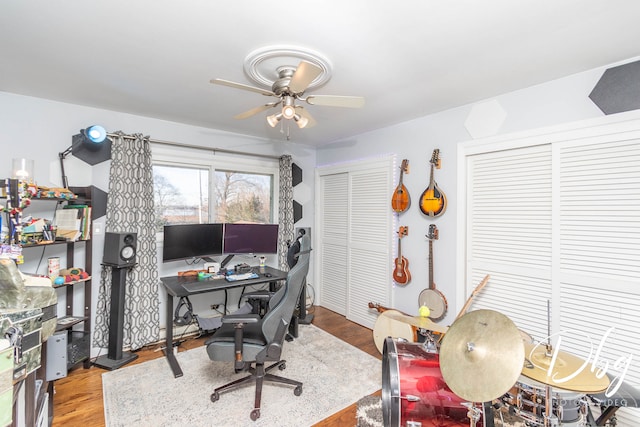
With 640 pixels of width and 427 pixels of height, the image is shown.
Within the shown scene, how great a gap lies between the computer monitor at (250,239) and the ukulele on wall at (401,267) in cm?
146

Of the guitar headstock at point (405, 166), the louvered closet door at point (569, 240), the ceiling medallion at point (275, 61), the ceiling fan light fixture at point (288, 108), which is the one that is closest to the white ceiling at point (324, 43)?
the ceiling medallion at point (275, 61)

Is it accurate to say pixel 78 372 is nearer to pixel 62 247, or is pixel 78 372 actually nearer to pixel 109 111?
pixel 62 247

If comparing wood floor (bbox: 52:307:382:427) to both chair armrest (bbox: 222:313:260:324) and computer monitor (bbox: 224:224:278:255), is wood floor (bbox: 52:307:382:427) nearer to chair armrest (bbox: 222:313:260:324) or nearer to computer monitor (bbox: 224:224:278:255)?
chair armrest (bbox: 222:313:260:324)

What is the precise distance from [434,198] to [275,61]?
1.88m

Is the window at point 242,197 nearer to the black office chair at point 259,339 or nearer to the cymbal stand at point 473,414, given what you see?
the black office chair at point 259,339

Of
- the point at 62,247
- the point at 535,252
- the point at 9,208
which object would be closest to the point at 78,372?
the point at 62,247

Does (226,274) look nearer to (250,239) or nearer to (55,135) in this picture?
(250,239)

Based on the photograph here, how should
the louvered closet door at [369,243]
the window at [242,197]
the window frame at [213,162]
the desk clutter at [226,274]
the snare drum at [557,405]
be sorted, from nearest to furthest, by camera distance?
the snare drum at [557,405] → the desk clutter at [226,274] → the window frame at [213,162] → the louvered closet door at [369,243] → the window at [242,197]

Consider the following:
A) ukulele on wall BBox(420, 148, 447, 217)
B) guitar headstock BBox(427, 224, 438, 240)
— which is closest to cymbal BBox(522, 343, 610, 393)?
guitar headstock BBox(427, 224, 438, 240)

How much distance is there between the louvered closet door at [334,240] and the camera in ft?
12.8

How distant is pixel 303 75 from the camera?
1561 mm

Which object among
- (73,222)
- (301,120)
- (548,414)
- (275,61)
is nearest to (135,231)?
(73,222)

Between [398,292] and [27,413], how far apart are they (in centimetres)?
289

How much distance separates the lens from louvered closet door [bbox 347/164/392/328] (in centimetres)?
332
